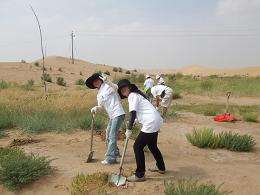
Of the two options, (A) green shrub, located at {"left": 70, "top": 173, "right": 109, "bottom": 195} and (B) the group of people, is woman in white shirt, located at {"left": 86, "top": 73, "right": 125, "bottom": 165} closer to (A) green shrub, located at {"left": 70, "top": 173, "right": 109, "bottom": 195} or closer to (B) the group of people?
(B) the group of people

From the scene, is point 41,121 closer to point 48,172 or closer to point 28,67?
point 48,172

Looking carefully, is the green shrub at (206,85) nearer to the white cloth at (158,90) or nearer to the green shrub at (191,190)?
the white cloth at (158,90)

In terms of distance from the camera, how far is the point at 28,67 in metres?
37.6

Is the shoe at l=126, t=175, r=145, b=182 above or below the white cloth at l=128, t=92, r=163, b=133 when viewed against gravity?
below

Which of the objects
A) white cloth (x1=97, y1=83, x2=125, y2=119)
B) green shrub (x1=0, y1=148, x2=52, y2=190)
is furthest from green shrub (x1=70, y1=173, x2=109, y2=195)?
white cloth (x1=97, y1=83, x2=125, y2=119)

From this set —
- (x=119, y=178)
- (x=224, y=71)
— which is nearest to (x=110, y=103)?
(x=119, y=178)

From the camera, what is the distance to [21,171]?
22.0 ft

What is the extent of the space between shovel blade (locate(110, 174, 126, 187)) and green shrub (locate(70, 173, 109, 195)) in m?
0.11

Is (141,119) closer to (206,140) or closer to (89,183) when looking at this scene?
(89,183)

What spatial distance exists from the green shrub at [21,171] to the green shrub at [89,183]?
2.20 ft

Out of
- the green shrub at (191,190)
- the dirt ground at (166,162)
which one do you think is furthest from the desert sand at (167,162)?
the green shrub at (191,190)

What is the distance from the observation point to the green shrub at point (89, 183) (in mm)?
6230

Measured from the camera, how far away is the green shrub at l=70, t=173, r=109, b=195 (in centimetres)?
623

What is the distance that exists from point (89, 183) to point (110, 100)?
156 cm
